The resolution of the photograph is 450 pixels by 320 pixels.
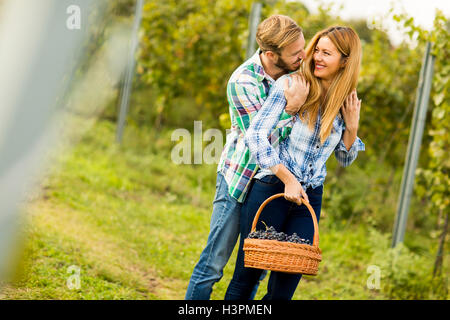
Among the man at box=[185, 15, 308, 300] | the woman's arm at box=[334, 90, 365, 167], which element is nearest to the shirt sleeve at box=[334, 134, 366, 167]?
the woman's arm at box=[334, 90, 365, 167]

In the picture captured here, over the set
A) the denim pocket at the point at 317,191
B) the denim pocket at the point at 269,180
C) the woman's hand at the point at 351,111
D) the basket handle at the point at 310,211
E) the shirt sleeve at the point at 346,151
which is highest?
the woman's hand at the point at 351,111

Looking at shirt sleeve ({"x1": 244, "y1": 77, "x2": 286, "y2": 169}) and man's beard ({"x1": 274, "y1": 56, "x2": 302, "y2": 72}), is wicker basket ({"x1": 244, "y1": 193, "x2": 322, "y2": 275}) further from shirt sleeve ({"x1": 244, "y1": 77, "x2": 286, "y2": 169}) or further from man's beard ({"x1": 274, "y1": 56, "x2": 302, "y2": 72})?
man's beard ({"x1": 274, "y1": 56, "x2": 302, "y2": 72})

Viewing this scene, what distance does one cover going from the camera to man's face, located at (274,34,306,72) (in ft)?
7.48

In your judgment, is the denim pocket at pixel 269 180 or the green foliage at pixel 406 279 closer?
the denim pocket at pixel 269 180

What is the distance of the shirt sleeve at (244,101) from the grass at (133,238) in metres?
1.52

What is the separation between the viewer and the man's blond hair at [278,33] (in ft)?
7.37

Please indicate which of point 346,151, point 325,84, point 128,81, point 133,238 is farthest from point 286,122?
point 128,81

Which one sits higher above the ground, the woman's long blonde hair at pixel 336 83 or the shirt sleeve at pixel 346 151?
the woman's long blonde hair at pixel 336 83

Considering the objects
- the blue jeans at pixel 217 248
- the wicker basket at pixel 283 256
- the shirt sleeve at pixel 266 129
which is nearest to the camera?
the wicker basket at pixel 283 256

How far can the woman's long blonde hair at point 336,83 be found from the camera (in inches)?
88.4

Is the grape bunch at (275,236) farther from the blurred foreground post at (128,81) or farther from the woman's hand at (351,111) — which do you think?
the blurred foreground post at (128,81)

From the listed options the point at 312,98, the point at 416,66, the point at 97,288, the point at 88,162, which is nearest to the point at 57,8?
the point at 312,98

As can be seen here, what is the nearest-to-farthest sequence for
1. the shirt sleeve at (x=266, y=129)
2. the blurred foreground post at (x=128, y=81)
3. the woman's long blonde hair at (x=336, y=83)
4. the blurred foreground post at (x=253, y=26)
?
1. the shirt sleeve at (x=266, y=129)
2. the woman's long blonde hair at (x=336, y=83)
3. the blurred foreground post at (x=253, y=26)
4. the blurred foreground post at (x=128, y=81)

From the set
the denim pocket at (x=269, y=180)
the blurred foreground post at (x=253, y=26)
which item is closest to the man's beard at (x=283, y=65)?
the denim pocket at (x=269, y=180)
